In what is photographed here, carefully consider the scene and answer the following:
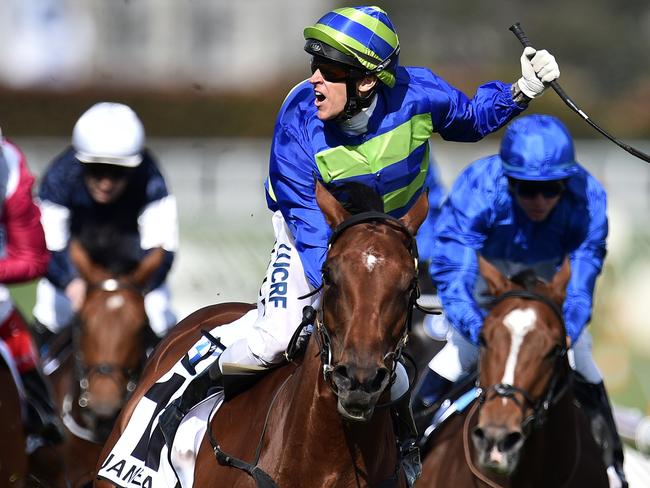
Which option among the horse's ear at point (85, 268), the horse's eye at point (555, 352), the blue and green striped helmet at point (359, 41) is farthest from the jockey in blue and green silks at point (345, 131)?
the horse's ear at point (85, 268)

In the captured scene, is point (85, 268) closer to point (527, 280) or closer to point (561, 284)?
point (527, 280)

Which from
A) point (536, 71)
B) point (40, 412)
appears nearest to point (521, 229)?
point (536, 71)

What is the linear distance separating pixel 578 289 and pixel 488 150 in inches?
571

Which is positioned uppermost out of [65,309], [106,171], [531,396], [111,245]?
[531,396]

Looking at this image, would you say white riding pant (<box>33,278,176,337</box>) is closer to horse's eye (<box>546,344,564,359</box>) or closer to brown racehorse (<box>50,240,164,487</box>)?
brown racehorse (<box>50,240,164,487</box>)

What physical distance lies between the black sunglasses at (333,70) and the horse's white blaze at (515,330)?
1566mm

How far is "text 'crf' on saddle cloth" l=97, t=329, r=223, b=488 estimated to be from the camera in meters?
4.95

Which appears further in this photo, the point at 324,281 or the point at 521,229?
the point at 521,229

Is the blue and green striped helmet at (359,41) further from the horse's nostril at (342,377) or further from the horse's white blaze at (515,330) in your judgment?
the horse's white blaze at (515,330)

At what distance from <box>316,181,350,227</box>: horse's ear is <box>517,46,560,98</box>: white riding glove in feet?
3.20

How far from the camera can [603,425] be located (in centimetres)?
640

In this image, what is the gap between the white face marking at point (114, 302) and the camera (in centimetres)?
738

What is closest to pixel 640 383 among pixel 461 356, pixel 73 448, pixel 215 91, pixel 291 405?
pixel 461 356

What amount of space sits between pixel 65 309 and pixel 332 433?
4.73 m
